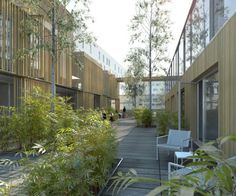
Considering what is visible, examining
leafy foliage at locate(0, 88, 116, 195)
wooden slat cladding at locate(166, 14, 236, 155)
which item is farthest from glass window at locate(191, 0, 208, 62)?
leafy foliage at locate(0, 88, 116, 195)

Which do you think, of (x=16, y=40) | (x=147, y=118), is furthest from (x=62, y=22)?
(x=147, y=118)

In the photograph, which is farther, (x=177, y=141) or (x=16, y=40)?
(x=16, y=40)

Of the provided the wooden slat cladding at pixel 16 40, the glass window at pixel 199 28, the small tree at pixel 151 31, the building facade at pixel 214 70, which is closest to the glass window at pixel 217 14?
the building facade at pixel 214 70

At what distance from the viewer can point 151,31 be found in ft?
57.4

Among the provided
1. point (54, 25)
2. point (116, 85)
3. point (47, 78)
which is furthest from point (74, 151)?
point (116, 85)

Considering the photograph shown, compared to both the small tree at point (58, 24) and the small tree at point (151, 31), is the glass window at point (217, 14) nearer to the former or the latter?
the small tree at point (58, 24)

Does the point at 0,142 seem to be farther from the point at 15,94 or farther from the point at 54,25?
the point at 54,25

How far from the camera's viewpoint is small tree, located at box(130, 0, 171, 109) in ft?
56.3

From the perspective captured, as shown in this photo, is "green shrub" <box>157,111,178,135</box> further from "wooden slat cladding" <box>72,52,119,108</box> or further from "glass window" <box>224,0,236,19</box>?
"wooden slat cladding" <box>72,52,119,108</box>

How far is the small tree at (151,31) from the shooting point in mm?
17156

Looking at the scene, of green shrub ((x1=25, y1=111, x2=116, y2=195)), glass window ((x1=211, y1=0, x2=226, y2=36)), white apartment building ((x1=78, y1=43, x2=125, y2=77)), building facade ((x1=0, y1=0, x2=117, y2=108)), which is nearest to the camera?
green shrub ((x1=25, y1=111, x2=116, y2=195))

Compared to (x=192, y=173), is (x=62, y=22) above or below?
above

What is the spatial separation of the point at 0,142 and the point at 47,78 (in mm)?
5085

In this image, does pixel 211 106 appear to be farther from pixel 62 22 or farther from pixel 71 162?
pixel 62 22
